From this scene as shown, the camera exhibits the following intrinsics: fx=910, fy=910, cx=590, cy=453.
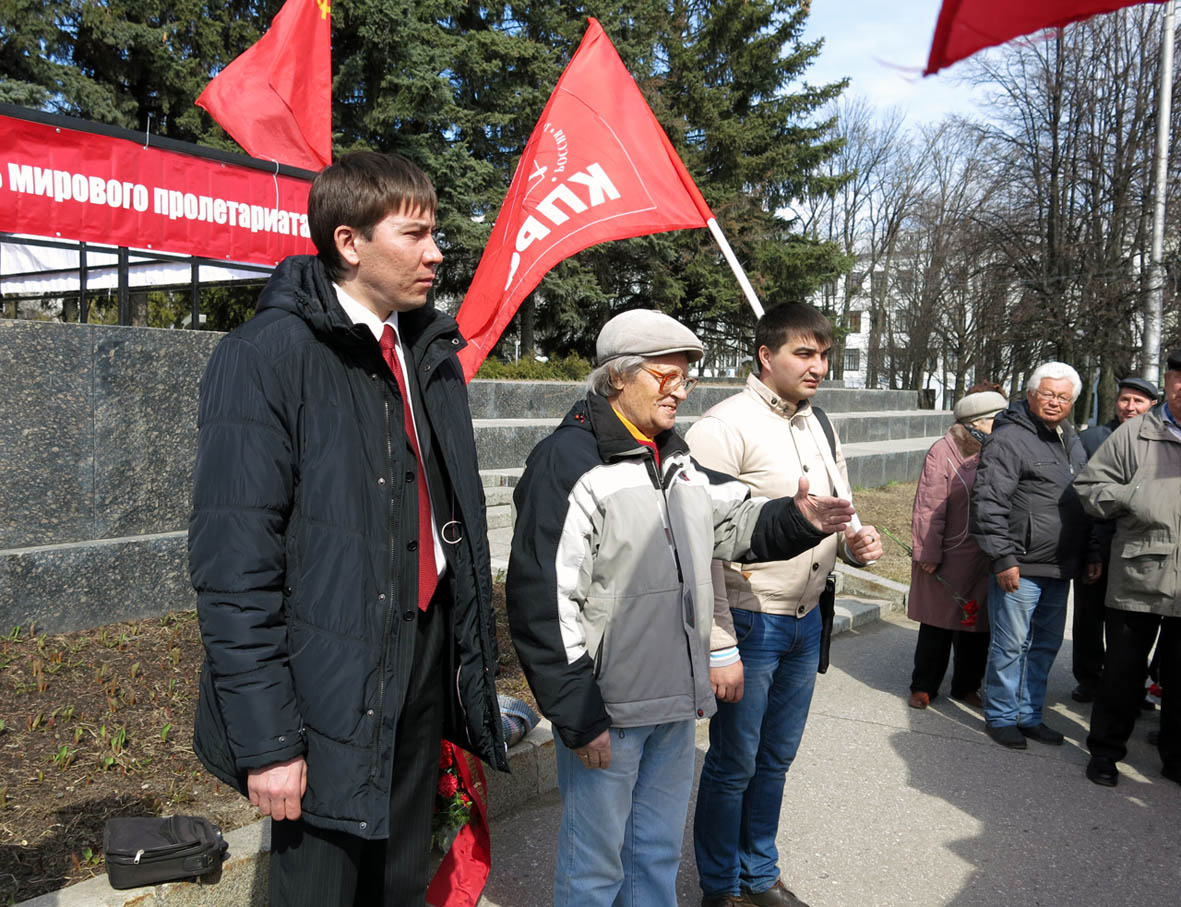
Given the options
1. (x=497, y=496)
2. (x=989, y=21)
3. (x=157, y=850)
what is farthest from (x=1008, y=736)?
(x=497, y=496)

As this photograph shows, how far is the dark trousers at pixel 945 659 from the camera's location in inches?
217

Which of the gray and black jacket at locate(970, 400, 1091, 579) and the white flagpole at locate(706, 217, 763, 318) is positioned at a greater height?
the white flagpole at locate(706, 217, 763, 318)

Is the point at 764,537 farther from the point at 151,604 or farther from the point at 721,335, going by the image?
the point at 721,335

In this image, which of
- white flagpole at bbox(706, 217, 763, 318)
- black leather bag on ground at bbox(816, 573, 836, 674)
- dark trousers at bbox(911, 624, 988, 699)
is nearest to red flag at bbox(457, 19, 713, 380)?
white flagpole at bbox(706, 217, 763, 318)

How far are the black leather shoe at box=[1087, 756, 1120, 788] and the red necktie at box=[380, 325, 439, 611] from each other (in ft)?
12.6

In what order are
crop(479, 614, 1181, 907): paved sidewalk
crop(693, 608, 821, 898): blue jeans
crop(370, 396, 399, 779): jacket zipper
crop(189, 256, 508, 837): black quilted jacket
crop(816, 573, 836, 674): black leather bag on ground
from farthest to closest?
1. crop(479, 614, 1181, 907): paved sidewalk
2. crop(816, 573, 836, 674): black leather bag on ground
3. crop(693, 608, 821, 898): blue jeans
4. crop(370, 396, 399, 779): jacket zipper
5. crop(189, 256, 508, 837): black quilted jacket

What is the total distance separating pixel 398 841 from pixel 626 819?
61cm

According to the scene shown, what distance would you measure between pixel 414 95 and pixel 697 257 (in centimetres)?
827

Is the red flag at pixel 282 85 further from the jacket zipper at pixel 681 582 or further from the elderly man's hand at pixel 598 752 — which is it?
the elderly man's hand at pixel 598 752

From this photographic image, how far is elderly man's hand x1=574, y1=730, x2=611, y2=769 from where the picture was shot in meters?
2.28

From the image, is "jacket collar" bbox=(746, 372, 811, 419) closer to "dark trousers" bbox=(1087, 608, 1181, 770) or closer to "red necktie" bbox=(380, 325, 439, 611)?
"red necktie" bbox=(380, 325, 439, 611)

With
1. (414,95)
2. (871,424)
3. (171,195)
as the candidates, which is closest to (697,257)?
(871,424)

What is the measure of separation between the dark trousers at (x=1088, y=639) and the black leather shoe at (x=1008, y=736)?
116 cm

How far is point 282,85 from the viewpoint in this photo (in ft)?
21.6
